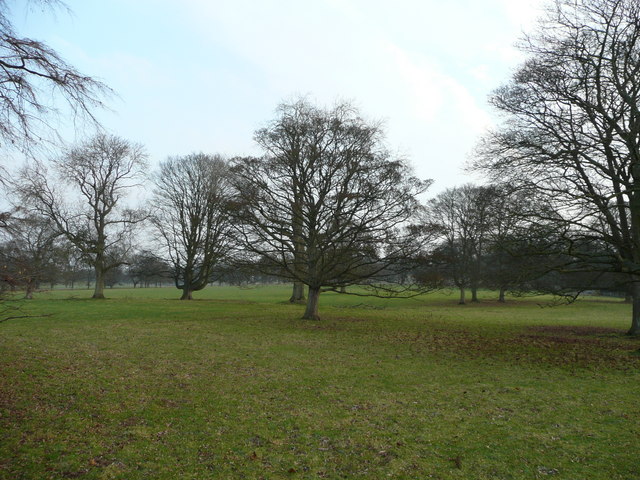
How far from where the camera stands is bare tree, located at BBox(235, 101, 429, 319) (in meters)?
19.5

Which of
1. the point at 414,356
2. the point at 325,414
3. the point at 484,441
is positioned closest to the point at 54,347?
the point at 325,414

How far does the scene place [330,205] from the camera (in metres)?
20.8

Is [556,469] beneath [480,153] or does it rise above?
beneath

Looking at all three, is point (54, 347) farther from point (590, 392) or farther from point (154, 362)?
point (590, 392)

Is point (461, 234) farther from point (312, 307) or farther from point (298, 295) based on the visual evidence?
point (312, 307)

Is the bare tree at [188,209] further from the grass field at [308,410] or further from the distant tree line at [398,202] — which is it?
the grass field at [308,410]

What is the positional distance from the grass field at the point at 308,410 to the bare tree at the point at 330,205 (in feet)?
21.4

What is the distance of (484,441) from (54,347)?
12.4 metres

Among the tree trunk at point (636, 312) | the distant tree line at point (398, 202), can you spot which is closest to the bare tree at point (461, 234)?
the distant tree line at point (398, 202)

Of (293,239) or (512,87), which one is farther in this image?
(293,239)

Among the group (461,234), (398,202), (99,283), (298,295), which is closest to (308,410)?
(398,202)

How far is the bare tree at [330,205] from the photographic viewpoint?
19.5 metres

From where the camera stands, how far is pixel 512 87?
14039 mm

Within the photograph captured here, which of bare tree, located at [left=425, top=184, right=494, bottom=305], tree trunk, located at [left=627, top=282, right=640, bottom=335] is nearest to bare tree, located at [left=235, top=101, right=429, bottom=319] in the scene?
tree trunk, located at [left=627, top=282, right=640, bottom=335]
